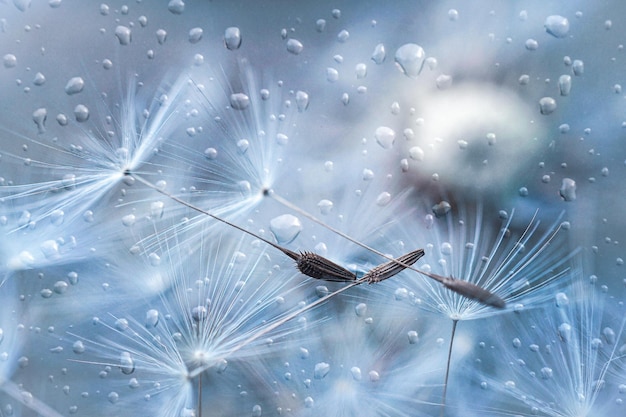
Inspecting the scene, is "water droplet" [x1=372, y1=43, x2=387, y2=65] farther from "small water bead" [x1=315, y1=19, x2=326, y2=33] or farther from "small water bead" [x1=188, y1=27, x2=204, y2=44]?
"small water bead" [x1=188, y1=27, x2=204, y2=44]

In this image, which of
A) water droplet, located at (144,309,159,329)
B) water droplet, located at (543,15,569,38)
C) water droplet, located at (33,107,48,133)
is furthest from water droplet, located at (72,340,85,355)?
water droplet, located at (543,15,569,38)

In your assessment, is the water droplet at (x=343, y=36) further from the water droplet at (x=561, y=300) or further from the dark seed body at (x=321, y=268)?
the water droplet at (x=561, y=300)

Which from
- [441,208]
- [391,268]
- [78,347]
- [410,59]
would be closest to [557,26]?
[410,59]

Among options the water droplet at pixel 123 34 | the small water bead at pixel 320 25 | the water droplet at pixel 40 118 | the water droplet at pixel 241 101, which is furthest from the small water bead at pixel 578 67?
the water droplet at pixel 40 118

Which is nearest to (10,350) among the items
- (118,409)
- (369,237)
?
(118,409)

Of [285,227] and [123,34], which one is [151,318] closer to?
[285,227]

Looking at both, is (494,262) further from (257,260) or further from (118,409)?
(118,409)
